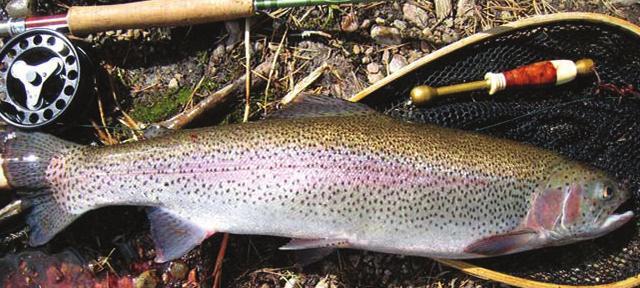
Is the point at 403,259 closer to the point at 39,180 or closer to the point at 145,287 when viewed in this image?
the point at 145,287

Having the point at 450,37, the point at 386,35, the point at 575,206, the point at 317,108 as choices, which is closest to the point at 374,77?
the point at 386,35

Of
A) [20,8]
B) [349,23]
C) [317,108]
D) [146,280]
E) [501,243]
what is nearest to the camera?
[501,243]

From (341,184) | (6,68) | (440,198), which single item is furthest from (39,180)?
(440,198)

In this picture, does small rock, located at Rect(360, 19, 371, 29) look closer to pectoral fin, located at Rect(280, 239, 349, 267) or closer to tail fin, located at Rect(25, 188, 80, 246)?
pectoral fin, located at Rect(280, 239, 349, 267)

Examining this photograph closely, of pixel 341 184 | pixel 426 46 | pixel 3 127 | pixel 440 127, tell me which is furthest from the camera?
pixel 426 46

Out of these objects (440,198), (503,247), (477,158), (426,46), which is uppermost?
(426,46)

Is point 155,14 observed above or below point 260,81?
above

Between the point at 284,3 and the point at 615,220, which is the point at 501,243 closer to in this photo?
the point at 615,220

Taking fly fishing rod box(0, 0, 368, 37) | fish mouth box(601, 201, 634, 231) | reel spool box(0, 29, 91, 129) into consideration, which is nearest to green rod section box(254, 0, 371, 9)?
fly fishing rod box(0, 0, 368, 37)
